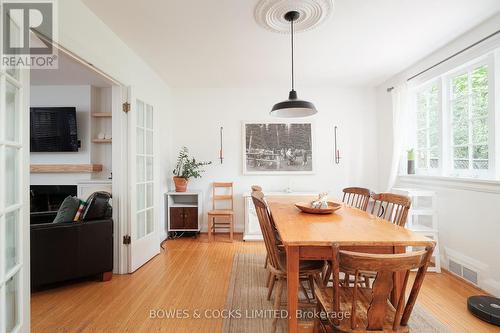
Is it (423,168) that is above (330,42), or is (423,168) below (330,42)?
below

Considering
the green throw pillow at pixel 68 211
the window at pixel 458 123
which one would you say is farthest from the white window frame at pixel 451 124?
the green throw pillow at pixel 68 211

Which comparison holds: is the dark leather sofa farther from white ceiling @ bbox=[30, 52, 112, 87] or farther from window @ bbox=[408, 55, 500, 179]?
window @ bbox=[408, 55, 500, 179]

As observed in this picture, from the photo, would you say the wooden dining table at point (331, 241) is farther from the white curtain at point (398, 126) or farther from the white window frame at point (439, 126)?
the white curtain at point (398, 126)

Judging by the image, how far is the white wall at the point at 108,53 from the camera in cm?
194

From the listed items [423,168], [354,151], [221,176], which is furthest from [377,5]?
[221,176]

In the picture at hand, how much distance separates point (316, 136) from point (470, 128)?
6.77ft

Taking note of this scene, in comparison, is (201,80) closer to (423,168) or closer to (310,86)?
(310,86)

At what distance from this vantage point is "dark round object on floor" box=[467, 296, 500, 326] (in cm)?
188

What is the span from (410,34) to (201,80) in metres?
2.84

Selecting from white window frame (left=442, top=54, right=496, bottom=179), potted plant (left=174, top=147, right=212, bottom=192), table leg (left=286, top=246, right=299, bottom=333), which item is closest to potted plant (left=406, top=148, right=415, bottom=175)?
white window frame (left=442, top=54, right=496, bottom=179)

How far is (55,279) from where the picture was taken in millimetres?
2350

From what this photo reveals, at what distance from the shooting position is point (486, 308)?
1969 millimetres

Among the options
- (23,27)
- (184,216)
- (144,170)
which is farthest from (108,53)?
(184,216)

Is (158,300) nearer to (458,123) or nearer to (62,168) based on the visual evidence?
(62,168)
